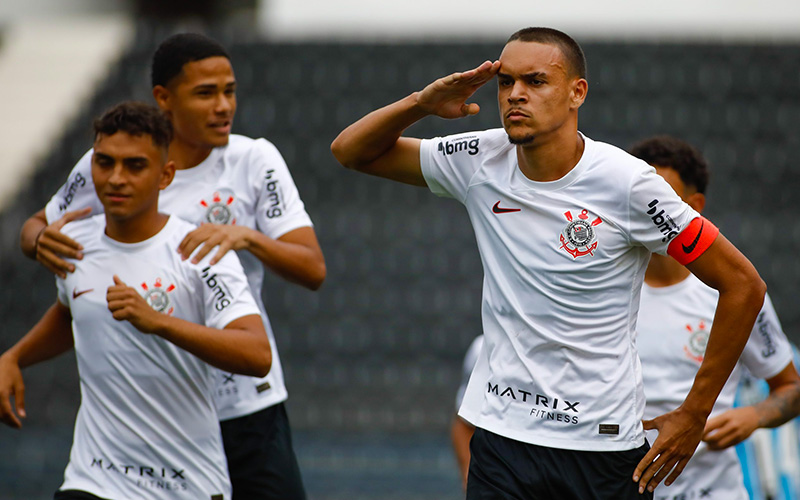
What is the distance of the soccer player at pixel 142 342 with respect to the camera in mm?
3689

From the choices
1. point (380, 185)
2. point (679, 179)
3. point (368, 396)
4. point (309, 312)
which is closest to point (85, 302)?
point (679, 179)

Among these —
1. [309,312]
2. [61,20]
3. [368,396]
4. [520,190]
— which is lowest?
[368,396]

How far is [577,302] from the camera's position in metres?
3.27

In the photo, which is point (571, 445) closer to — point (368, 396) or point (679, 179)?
point (679, 179)

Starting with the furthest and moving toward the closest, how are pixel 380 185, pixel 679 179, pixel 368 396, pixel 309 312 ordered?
pixel 380 185
pixel 309 312
pixel 368 396
pixel 679 179

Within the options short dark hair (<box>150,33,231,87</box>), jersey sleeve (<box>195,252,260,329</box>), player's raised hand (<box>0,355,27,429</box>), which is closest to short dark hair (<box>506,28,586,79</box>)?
jersey sleeve (<box>195,252,260,329</box>)

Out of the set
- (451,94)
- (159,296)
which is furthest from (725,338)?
(159,296)

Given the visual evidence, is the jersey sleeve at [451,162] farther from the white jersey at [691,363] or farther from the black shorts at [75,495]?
the black shorts at [75,495]

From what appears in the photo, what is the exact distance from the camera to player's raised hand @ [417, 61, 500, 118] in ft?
11.2

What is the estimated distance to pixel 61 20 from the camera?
17844mm

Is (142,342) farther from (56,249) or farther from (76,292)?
(56,249)

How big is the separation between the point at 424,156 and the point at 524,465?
1128mm

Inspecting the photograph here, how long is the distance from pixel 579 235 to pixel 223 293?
129 centimetres

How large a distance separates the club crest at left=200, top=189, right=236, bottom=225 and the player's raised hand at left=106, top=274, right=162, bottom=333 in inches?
41.2
